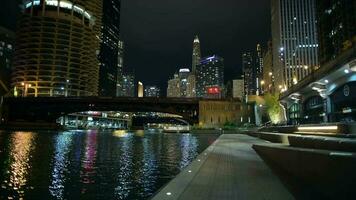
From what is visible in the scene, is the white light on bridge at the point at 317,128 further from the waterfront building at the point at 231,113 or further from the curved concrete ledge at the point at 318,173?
the waterfront building at the point at 231,113

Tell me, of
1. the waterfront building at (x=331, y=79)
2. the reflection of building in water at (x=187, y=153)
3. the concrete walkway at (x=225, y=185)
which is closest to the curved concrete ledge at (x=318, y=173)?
the concrete walkway at (x=225, y=185)

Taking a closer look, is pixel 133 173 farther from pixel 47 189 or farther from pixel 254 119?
pixel 254 119

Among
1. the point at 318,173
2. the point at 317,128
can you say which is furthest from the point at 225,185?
the point at 317,128

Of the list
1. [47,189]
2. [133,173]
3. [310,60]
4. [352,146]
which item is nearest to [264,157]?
[133,173]

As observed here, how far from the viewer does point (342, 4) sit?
108 m

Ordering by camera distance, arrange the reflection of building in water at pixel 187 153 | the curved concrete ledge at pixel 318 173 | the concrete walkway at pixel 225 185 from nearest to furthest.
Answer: the curved concrete ledge at pixel 318 173, the concrete walkway at pixel 225 185, the reflection of building in water at pixel 187 153

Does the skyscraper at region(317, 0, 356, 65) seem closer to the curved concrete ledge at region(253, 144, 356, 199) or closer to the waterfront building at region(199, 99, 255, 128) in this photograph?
the waterfront building at region(199, 99, 255, 128)

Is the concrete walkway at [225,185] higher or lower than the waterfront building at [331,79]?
lower

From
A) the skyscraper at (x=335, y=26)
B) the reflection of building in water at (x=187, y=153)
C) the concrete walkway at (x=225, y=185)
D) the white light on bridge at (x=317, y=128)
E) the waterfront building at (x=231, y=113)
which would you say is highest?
the skyscraper at (x=335, y=26)

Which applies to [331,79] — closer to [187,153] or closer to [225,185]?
[187,153]

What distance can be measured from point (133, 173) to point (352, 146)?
1123 cm

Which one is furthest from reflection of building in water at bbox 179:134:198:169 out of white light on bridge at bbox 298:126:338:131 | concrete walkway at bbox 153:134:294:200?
white light on bridge at bbox 298:126:338:131

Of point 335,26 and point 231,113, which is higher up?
point 335,26

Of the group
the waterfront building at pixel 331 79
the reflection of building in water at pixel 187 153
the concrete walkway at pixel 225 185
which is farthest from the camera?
the waterfront building at pixel 331 79
